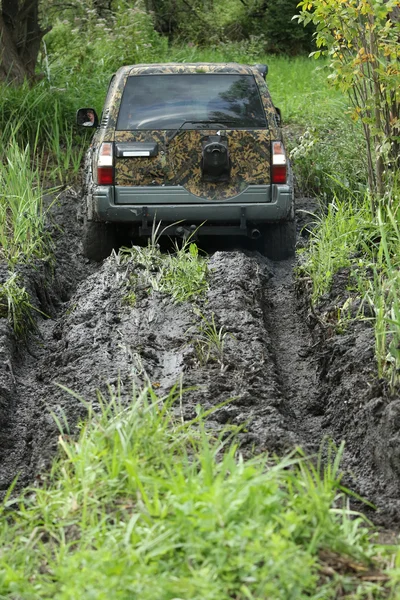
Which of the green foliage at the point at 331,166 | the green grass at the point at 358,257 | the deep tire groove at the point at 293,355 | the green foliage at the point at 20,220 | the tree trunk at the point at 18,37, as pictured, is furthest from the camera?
the tree trunk at the point at 18,37

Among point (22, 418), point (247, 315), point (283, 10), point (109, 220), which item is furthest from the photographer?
point (283, 10)

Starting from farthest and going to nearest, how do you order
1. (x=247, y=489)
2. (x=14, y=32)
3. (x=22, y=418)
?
(x=14, y=32) → (x=22, y=418) → (x=247, y=489)

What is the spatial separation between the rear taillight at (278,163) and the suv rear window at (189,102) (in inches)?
11.4

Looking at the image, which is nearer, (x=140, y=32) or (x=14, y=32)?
(x=14, y=32)

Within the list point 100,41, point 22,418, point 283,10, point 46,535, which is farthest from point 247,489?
point 283,10

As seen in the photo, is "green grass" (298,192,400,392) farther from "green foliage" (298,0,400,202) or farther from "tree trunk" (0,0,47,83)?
"tree trunk" (0,0,47,83)

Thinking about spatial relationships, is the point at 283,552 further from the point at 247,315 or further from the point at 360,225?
the point at 360,225

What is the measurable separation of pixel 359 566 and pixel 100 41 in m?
14.5

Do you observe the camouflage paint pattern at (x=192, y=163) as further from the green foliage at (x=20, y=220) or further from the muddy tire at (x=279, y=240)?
the green foliage at (x=20, y=220)

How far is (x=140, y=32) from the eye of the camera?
54.2 feet

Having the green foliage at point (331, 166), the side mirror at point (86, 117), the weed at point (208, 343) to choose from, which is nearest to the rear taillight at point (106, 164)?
the side mirror at point (86, 117)

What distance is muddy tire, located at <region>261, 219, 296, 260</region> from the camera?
784 cm

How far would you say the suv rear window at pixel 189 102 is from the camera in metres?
7.50

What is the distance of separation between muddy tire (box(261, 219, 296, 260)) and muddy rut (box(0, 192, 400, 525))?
A: 81cm
